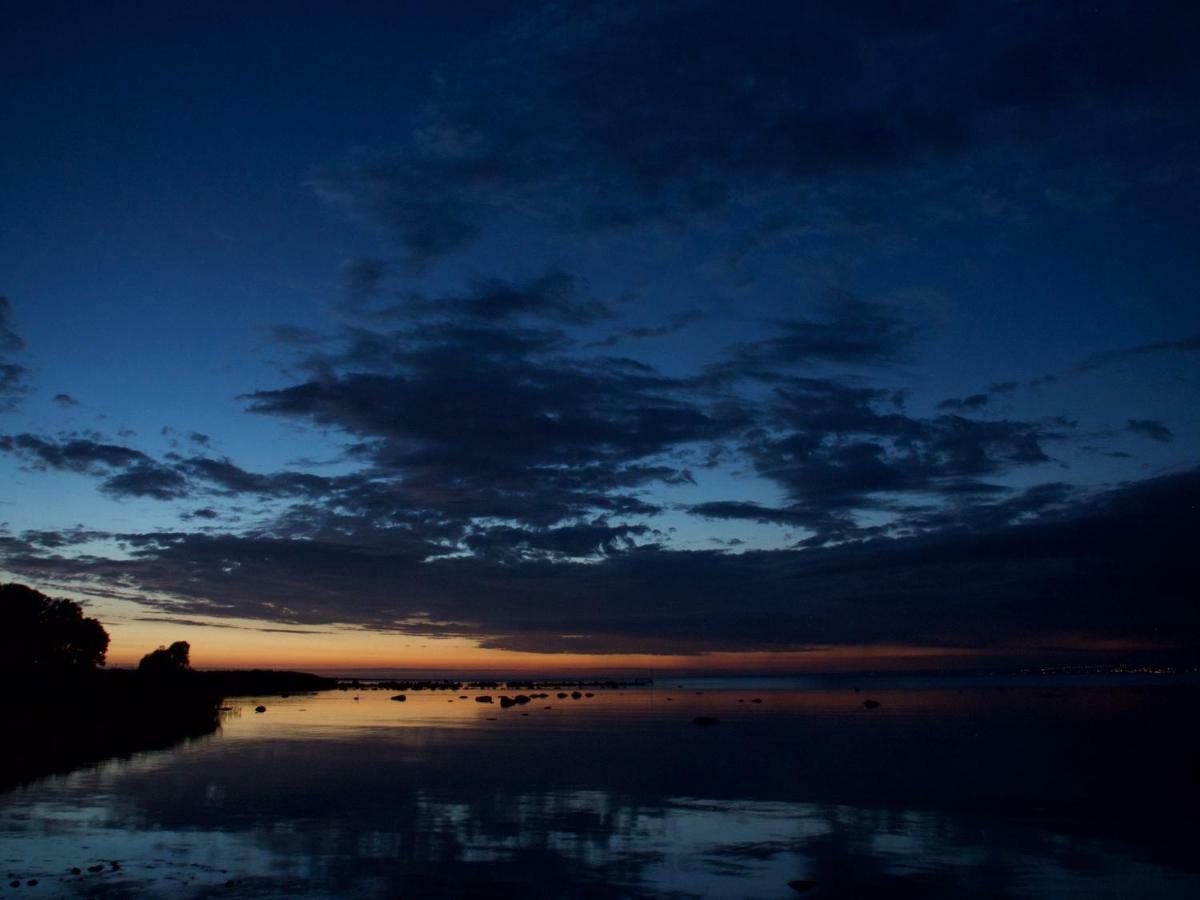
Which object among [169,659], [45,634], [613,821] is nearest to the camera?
[613,821]

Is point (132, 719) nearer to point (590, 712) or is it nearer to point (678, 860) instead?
point (590, 712)

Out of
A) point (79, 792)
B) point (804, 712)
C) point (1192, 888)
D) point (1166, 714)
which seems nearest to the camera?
point (1192, 888)

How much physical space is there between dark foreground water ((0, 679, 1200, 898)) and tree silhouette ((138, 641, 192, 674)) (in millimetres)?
120151

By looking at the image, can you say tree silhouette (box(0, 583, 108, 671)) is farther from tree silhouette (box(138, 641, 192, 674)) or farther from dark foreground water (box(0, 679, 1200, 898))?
dark foreground water (box(0, 679, 1200, 898))

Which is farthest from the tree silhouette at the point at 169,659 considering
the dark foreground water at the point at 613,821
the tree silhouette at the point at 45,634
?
the dark foreground water at the point at 613,821

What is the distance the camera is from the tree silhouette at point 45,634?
114 m

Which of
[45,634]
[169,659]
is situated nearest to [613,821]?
[45,634]

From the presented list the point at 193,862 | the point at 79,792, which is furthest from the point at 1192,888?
the point at 79,792

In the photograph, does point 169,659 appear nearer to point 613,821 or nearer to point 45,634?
point 45,634

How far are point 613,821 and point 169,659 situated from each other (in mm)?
165885

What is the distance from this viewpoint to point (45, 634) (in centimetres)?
12425

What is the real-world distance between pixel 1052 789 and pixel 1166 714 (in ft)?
238

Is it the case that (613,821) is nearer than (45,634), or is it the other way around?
(613,821)

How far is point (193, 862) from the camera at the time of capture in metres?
23.3
